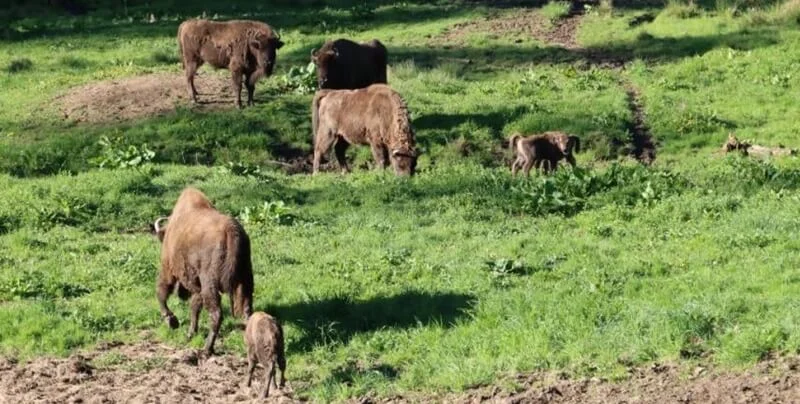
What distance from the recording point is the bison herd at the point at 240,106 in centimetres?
1180

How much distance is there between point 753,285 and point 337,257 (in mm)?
4864

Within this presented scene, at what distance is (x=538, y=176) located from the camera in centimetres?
1917

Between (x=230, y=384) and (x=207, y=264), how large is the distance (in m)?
1.28

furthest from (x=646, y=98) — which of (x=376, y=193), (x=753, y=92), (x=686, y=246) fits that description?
(x=686, y=246)

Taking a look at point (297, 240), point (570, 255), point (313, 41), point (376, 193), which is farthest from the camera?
point (313, 41)

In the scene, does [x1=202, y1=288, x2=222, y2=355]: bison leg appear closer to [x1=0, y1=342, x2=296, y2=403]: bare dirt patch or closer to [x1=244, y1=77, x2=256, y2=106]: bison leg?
[x1=0, y1=342, x2=296, y2=403]: bare dirt patch

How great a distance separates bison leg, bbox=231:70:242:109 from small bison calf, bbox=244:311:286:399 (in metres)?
14.2

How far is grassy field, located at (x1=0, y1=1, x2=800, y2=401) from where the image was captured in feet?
38.3

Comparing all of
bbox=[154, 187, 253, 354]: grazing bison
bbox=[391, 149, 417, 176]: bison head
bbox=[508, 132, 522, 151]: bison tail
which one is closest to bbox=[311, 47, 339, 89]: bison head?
bbox=[508, 132, 522, 151]: bison tail

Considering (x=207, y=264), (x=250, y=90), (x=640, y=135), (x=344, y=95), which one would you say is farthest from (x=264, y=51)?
(x=207, y=264)

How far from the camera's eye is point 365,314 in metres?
12.8

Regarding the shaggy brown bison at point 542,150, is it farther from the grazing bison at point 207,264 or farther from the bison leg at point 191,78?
the grazing bison at point 207,264

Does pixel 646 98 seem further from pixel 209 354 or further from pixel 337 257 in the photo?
pixel 209 354

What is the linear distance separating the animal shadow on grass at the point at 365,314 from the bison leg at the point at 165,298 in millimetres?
Result: 991
